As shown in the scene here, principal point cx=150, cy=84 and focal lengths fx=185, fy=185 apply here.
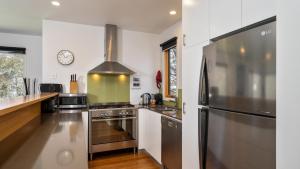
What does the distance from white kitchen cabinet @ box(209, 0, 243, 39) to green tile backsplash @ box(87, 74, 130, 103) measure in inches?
106

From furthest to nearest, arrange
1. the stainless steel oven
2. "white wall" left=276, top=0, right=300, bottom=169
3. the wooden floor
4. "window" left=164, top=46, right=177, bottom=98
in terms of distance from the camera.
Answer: "window" left=164, top=46, right=177, bottom=98, the stainless steel oven, the wooden floor, "white wall" left=276, top=0, right=300, bottom=169

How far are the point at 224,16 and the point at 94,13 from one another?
7.80 feet

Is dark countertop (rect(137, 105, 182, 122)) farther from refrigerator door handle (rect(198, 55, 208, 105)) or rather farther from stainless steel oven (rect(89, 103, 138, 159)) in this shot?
refrigerator door handle (rect(198, 55, 208, 105))

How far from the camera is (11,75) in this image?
441cm

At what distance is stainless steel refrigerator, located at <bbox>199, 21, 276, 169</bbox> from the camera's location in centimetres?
108

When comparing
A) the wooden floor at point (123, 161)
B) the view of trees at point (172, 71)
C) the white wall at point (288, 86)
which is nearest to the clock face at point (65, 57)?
the wooden floor at point (123, 161)

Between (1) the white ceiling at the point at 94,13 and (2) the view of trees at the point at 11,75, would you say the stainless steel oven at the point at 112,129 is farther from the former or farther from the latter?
(2) the view of trees at the point at 11,75

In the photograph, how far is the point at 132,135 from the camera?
360cm

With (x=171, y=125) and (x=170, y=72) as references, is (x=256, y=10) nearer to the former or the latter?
(x=171, y=125)

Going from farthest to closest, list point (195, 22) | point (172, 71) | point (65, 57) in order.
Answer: point (172, 71), point (65, 57), point (195, 22)

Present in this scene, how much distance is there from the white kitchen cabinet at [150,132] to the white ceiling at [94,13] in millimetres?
1697

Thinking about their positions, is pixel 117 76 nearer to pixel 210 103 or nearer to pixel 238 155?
pixel 210 103

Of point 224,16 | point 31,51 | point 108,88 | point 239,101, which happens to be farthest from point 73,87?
point 239,101

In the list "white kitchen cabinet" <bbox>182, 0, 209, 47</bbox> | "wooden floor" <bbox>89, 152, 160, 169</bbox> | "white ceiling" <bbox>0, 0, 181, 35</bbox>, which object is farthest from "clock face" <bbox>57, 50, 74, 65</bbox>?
"white kitchen cabinet" <bbox>182, 0, 209, 47</bbox>
